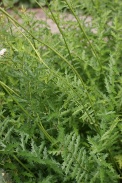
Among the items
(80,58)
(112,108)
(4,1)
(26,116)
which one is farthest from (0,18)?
(112,108)

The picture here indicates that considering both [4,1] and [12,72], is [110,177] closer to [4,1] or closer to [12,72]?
[12,72]

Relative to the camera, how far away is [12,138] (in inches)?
81.3

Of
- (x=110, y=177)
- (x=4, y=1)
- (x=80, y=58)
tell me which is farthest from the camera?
(x=4, y=1)

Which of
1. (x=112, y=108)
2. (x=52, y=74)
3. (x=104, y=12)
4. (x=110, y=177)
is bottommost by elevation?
(x=110, y=177)

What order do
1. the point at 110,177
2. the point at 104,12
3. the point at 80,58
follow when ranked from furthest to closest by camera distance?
the point at 104,12 < the point at 80,58 < the point at 110,177

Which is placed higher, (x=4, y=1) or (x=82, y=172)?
(x=4, y=1)

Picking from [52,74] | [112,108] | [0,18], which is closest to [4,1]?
[0,18]

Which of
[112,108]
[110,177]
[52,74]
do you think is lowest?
[110,177]

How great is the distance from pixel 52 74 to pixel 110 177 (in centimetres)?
56

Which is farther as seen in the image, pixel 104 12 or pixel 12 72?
pixel 104 12

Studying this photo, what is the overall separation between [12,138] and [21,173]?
7.7 inches

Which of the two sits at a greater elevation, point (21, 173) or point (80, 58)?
point (80, 58)

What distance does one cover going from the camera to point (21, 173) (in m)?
1.97

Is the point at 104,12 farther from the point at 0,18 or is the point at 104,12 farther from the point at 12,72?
the point at 12,72
